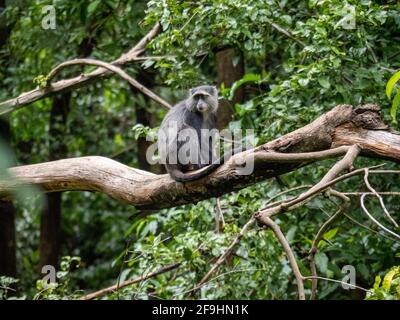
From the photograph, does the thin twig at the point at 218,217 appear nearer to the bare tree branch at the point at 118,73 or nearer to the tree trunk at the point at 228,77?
the bare tree branch at the point at 118,73

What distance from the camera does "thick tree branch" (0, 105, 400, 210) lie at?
12.3ft

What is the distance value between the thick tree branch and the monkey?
1.52ft

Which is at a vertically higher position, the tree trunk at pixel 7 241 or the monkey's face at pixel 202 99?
the monkey's face at pixel 202 99

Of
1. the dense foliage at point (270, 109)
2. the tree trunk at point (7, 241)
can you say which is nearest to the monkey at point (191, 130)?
the dense foliage at point (270, 109)

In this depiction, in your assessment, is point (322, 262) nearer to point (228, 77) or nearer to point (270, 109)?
point (270, 109)

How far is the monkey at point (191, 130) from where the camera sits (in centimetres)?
541

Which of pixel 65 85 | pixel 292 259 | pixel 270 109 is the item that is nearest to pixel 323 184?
pixel 292 259

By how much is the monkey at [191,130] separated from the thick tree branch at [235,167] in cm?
46

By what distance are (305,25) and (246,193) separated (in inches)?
58.6

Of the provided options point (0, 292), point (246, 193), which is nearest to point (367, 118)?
point (246, 193)

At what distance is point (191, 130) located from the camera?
225 inches

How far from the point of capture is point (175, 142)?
5578 mm

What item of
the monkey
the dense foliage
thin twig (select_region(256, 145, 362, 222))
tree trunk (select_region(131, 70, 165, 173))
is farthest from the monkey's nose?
tree trunk (select_region(131, 70, 165, 173))
